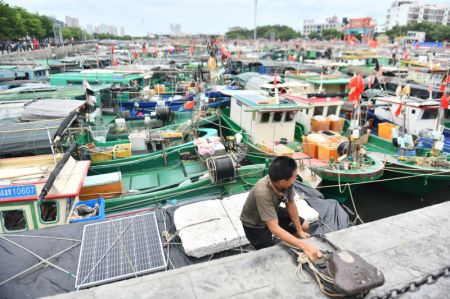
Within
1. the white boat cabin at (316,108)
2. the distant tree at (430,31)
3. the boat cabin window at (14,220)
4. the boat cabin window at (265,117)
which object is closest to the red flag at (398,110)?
the white boat cabin at (316,108)

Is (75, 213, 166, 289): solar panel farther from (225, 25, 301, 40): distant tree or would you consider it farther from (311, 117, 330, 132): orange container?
(225, 25, 301, 40): distant tree

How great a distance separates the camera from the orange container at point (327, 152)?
1121 centimetres

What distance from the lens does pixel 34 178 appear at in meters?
6.13

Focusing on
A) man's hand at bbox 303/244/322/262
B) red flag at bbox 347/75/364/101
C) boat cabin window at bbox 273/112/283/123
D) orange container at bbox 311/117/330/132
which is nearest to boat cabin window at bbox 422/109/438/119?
red flag at bbox 347/75/364/101

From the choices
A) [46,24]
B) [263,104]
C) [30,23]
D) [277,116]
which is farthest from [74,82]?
[46,24]

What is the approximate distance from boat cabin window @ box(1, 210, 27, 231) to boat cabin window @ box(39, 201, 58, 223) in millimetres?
324

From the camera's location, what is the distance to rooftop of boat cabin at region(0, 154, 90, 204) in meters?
5.66

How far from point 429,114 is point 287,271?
14929 mm

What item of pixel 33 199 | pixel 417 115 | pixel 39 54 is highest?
pixel 39 54

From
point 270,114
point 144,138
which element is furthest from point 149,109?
point 270,114

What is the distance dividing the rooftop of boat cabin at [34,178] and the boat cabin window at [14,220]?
1.50ft

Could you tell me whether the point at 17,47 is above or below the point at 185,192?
above

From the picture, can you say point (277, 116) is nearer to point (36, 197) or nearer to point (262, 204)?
point (36, 197)

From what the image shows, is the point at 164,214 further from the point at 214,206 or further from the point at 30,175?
the point at 30,175
